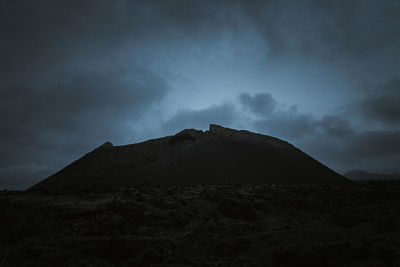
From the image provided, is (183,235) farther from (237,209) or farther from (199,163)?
(199,163)

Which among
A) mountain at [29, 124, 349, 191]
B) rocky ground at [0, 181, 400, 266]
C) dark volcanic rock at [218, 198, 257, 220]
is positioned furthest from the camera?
mountain at [29, 124, 349, 191]

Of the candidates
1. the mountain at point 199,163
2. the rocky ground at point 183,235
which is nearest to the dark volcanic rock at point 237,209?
the rocky ground at point 183,235

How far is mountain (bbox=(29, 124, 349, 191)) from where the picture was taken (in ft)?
80.3

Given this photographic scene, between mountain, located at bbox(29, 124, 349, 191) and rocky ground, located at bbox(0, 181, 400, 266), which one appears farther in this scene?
mountain, located at bbox(29, 124, 349, 191)

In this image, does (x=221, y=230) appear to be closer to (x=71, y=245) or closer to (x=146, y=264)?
(x=146, y=264)

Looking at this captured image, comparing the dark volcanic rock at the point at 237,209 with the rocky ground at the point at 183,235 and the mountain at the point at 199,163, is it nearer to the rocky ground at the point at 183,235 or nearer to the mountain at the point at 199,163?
the rocky ground at the point at 183,235

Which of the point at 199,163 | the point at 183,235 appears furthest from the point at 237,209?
the point at 199,163

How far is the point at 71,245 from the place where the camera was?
5.29 m

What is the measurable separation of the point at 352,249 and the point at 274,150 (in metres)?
26.8

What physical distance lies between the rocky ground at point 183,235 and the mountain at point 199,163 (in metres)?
15.0

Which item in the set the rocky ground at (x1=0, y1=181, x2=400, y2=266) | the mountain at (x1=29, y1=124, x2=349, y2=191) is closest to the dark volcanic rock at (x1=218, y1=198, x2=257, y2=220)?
the rocky ground at (x1=0, y1=181, x2=400, y2=266)

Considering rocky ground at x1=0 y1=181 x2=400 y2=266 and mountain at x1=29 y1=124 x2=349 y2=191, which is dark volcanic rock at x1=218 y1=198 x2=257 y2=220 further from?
mountain at x1=29 y1=124 x2=349 y2=191

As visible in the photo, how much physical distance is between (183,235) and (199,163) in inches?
800

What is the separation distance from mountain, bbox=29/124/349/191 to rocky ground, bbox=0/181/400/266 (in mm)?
14973
